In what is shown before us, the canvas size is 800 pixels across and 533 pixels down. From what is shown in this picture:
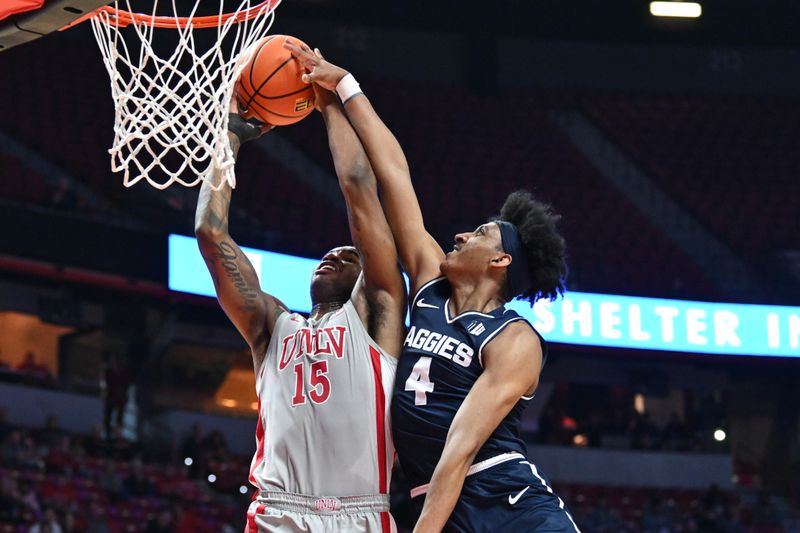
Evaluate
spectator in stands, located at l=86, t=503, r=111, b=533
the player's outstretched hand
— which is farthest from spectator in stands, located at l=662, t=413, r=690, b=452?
the player's outstretched hand

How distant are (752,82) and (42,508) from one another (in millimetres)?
11598

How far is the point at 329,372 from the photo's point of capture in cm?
334

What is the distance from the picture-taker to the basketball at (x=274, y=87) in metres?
3.70

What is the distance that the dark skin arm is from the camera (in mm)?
3383

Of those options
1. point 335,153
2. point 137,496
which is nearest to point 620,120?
point 137,496

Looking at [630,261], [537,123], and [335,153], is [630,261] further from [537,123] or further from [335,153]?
[335,153]

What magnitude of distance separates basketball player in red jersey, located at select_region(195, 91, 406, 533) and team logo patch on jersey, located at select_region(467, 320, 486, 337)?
0.29 m

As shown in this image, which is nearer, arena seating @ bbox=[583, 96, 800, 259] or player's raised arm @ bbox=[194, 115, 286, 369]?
player's raised arm @ bbox=[194, 115, 286, 369]

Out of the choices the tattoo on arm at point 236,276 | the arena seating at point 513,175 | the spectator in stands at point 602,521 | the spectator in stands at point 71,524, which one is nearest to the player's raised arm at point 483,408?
the tattoo on arm at point 236,276

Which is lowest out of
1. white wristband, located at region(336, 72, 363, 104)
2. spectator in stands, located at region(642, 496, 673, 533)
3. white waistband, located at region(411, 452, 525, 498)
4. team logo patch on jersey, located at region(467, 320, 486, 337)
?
spectator in stands, located at region(642, 496, 673, 533)

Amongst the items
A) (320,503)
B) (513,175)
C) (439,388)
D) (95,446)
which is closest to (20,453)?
(95,446)

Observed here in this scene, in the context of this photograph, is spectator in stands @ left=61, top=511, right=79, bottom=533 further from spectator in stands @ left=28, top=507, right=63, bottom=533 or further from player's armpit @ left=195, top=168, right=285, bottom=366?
player's armpit @ left=195, top=168, right=285, bottom=366

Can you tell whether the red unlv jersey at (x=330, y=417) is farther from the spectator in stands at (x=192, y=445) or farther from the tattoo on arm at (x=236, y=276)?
the spectator in stands at (x=192, y=445)

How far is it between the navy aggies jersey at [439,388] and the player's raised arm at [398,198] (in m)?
0.23
